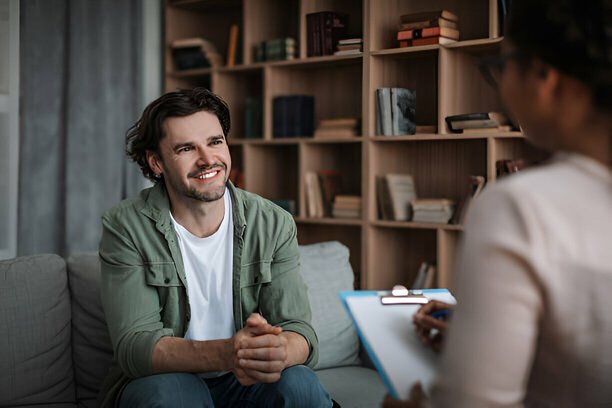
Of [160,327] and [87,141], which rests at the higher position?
[87,141]

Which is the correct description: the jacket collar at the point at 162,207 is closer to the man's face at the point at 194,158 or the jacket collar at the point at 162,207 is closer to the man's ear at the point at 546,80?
the man's face at the point at 194,158

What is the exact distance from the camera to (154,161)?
77.6 inches

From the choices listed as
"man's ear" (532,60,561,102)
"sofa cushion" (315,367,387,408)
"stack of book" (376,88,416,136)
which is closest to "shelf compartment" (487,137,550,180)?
"stack of book" (376,88,416,136)

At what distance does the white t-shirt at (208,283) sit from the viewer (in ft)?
5.91

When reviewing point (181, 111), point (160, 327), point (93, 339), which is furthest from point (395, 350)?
point (93, 339)

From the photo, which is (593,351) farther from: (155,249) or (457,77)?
(457,77)

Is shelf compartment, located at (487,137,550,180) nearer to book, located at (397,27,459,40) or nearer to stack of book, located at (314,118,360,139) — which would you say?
book, located at (397,27,459,40)

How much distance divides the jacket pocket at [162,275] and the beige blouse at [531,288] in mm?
1117

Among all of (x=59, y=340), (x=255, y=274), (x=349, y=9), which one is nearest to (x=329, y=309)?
(x=255, y=274)

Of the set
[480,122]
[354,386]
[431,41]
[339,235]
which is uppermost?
[431,41]

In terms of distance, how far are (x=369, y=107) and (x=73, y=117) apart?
1.45m

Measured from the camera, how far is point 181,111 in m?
1.91

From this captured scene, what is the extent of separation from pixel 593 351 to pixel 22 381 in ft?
5.45

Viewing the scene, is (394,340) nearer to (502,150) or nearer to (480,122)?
(480,122)
